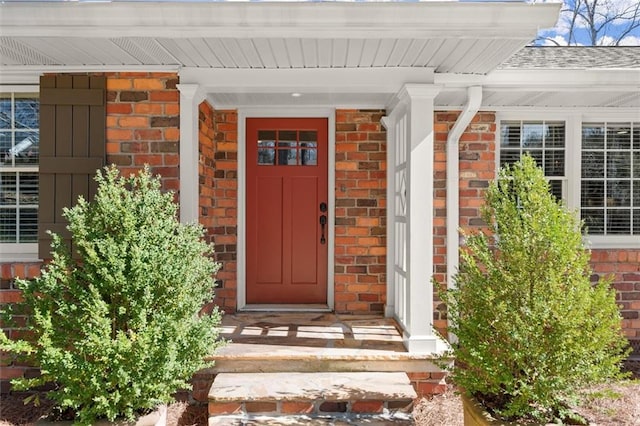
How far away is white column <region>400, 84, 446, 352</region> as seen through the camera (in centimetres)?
403

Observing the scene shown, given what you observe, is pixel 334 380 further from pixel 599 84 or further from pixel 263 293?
pixel 599 84

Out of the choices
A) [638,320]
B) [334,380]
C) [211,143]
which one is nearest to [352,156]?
[211,143]

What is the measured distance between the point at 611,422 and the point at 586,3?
10.7m

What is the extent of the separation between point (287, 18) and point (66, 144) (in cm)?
196

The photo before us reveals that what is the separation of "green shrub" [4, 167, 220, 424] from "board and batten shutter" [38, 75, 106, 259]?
1.81ft

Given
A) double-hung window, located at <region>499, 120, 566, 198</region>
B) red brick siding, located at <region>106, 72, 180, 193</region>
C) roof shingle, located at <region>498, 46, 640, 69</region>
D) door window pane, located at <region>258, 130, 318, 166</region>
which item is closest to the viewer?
red brick siding, located at <region>106, 72, 180, 193</region>

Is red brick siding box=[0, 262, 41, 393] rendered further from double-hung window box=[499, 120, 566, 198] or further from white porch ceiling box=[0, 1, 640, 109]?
double-hung window box=[499, 120, 566, 198]

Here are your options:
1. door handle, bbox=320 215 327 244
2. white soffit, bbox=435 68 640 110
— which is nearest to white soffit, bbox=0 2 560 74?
white soffit, bbox=435 68 640 110

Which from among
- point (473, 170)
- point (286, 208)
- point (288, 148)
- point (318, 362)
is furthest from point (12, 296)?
point (473, 170)

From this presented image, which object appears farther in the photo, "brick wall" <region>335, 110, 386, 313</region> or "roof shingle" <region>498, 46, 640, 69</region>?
"brick wall" <region>335, 110, 386, 313</region>

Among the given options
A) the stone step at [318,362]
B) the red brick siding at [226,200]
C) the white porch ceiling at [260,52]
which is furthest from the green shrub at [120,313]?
the red brick siding at [226,200]

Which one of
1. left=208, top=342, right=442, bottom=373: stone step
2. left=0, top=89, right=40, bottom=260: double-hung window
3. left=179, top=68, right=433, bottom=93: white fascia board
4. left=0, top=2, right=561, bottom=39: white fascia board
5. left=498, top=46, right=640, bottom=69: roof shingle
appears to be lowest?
left=208, top=342, right=442, bottom=373: stone step

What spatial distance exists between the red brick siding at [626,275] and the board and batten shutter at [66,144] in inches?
182

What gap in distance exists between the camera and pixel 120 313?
3150mm
